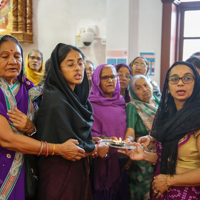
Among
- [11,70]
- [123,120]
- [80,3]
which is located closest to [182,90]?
[123,120]

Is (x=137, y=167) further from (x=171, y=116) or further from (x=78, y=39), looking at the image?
(x=78, y=39)

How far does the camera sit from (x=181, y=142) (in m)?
1.56

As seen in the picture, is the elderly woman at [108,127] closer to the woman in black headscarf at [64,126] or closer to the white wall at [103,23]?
the woman in black headscarf at [64,126]

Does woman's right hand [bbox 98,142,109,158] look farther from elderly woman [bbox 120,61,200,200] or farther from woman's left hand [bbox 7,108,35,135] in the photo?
woman's left hand [bbox 7,108,35,135]

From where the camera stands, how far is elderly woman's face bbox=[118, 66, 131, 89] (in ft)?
10.1

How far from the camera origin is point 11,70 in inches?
62.4

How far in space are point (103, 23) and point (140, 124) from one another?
10.8 ft

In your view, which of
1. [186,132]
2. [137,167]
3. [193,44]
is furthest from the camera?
[193,44]

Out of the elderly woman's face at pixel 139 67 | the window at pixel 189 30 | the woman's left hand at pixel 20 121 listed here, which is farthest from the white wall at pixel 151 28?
the woman's left hand at pixel 20 121

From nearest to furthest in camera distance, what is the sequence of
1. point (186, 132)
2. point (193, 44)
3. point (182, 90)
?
point (186, 132), point (182, 90), point (193, 44)

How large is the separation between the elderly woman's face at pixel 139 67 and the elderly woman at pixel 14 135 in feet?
6.71

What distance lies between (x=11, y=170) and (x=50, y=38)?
429 centimetres

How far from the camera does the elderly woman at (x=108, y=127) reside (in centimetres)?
217

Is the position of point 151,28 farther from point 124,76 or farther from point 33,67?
point 33,67
